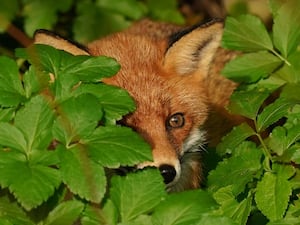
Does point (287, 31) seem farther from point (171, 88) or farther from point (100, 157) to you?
point (100, 157)

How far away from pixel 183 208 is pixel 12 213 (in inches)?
21.5

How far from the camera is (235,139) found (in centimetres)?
272

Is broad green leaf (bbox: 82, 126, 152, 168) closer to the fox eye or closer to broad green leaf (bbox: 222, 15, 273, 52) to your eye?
broad green leaf (bbox: 222, 15, 273, 52)

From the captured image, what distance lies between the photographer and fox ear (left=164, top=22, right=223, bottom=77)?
11.3 feet

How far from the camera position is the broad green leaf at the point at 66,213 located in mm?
2219

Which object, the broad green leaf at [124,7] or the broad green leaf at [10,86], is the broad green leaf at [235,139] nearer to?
the broad green leaf at [10,86]

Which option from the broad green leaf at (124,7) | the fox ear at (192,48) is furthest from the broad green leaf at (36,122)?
the broad green leaf at (124,7)

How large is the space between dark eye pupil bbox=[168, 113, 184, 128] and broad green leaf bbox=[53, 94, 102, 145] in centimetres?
105

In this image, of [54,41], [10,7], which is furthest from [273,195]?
[10,7]

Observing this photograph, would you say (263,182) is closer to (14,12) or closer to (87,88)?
(87,88)

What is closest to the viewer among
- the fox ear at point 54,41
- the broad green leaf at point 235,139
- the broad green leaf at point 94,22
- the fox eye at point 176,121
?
the broad green leaf at point 235,139

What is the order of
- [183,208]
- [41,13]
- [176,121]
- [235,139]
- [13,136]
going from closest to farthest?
[183,208], [13,136], [235,139], [176,121], [41,13]

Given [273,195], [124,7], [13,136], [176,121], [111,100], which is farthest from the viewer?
[124,7]

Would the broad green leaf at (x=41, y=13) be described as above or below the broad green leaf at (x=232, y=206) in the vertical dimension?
below
